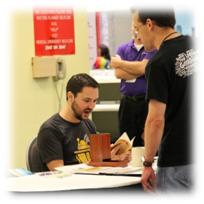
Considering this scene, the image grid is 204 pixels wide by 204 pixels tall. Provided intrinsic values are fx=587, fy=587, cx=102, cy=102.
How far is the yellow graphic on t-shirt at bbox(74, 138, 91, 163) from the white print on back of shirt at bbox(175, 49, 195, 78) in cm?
87

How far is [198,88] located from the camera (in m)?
2.65

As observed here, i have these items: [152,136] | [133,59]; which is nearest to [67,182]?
[152,136]

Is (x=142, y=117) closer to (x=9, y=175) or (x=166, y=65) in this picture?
(x=9, y=175)

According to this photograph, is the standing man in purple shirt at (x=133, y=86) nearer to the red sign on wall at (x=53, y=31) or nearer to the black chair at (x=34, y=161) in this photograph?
the red sign on wall at (x=53, y=31)

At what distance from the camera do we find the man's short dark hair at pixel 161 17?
276 centimetres

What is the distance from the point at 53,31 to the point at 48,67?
28 cm

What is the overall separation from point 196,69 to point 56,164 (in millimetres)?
929

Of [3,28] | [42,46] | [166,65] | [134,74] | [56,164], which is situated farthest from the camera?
[42,46]

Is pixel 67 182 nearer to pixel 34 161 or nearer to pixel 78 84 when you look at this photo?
pixel 34 161

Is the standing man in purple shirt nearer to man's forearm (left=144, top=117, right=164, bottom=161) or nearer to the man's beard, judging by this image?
the man's beard

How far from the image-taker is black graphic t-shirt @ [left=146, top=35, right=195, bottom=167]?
2617mm

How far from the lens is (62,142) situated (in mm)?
3201

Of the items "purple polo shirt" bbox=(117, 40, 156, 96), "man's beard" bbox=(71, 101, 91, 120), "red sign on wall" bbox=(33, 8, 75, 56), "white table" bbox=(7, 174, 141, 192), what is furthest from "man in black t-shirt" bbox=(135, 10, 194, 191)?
"red sign on wall" bbox=(33, 8, 75, 56)
